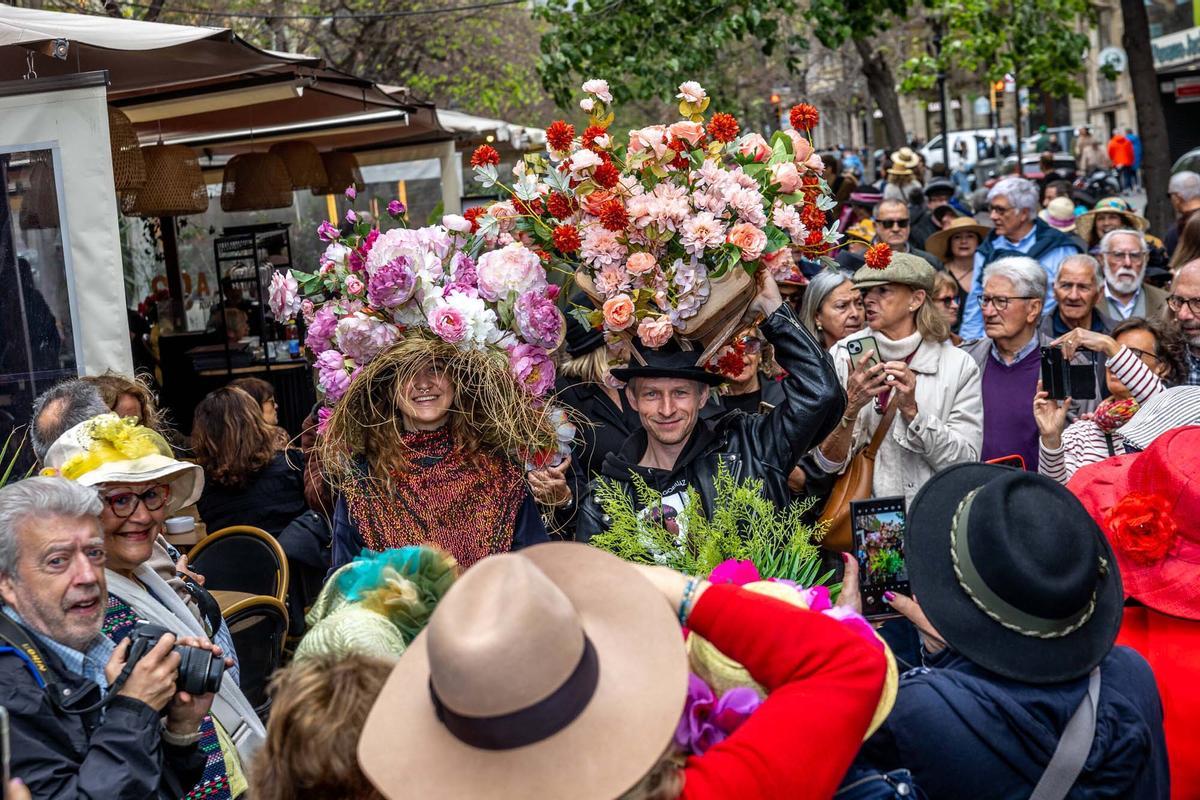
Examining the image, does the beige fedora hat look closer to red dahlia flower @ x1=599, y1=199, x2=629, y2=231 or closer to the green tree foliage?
red dahlia flower @ x1=599, y1=199, x2=629, y2=231

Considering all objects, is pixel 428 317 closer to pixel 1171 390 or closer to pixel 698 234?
pixel 698 234

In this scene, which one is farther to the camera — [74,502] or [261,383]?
[261,383]

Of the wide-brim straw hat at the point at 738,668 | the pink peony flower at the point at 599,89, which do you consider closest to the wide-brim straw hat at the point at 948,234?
the pink peony flower at the point at 599,89

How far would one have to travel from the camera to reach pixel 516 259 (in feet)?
12.7

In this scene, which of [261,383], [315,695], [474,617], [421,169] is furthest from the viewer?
[421,169]

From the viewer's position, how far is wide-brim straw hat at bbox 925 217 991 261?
8.38 m

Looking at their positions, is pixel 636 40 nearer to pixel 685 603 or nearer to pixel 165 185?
pixel 165 185

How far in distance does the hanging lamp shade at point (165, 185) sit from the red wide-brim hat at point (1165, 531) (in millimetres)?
7149

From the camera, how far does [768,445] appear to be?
3.72 metres

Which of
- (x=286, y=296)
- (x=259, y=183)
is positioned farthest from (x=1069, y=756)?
(x=259, y=183)

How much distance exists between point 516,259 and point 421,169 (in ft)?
33.2

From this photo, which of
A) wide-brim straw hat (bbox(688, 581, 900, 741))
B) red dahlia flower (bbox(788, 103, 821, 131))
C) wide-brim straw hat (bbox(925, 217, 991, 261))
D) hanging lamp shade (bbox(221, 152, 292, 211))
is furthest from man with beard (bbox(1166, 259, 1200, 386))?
hanging lamp shade (bbox(221, 152, 292, 211))

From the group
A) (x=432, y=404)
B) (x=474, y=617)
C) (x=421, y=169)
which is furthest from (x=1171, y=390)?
(x=421, y=169)

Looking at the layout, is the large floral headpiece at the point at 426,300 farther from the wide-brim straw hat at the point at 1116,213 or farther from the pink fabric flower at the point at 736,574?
the wide-brim straw hat at the point at 1116,213
